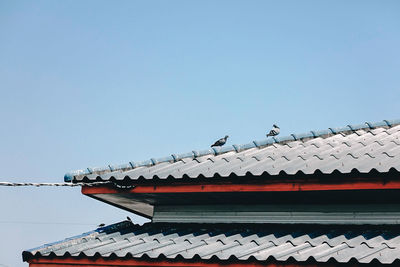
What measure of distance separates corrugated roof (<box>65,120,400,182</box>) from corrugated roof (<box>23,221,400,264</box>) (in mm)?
808

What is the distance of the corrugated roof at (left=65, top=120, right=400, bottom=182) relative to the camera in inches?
292

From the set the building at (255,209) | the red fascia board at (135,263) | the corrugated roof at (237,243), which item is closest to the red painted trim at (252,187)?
the building at (255,209)

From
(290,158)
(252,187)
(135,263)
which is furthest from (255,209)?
(135,263)

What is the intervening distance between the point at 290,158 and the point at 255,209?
92 cm

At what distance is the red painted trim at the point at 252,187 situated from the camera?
684 cm

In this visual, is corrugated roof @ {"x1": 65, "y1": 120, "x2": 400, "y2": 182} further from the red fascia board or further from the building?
the red fascia board

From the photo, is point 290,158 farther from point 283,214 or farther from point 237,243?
point 237,243

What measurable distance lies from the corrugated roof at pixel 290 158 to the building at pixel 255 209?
0.06 feet

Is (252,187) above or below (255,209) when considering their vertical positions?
above

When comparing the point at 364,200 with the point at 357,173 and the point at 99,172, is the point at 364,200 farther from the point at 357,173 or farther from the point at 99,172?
the point at 99,172

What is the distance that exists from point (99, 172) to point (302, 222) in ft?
10.3

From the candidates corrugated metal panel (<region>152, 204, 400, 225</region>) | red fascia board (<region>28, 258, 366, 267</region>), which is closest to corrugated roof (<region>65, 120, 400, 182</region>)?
corrugated metal panel (<region>152, 204, 400, 225</region>)

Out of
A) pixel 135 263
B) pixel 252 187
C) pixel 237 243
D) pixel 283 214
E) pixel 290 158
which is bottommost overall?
pixel 135 263

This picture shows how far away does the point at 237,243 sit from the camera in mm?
7141
